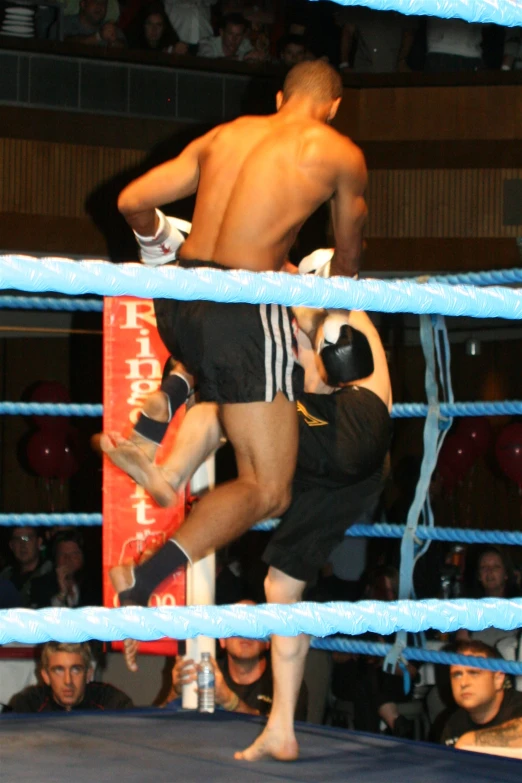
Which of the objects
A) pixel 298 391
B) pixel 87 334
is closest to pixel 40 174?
pixel 87 334

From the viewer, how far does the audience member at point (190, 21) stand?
18.9 feet

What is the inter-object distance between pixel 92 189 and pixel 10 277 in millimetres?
4408

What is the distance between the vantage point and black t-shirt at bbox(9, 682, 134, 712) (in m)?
2.64

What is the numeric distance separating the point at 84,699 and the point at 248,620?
73.5 inches

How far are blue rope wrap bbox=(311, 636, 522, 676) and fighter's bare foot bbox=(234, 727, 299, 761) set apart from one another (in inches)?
13.3

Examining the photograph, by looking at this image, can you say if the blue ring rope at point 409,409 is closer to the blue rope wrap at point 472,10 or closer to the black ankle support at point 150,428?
the black ankle support at point 150,428

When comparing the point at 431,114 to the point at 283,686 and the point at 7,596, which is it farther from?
the point at 283,686

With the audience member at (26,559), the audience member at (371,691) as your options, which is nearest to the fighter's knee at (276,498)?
the audience member at (371,691)

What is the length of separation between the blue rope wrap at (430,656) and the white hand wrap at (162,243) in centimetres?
87

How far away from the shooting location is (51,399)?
5.31 meters

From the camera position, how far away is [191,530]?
4.91ft

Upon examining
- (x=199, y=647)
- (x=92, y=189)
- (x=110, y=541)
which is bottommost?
(x=199, y=647)

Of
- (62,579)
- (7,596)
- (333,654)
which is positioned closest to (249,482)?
(333,654)

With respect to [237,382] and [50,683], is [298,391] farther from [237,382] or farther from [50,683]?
[50,683]
